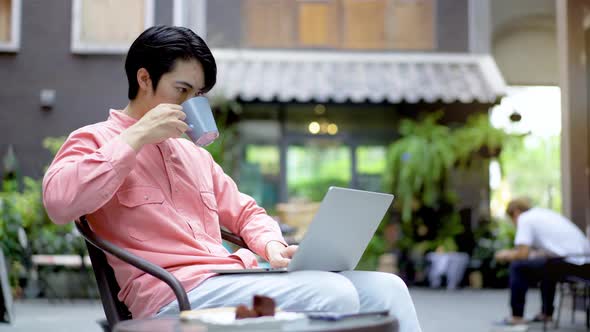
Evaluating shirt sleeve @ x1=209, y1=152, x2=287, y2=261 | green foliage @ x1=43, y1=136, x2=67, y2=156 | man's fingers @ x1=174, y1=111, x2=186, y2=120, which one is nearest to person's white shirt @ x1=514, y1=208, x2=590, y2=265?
shirt sleeve @ x1=209, y1=152, x2=287, y2=261

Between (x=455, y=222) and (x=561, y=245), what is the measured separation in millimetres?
4760

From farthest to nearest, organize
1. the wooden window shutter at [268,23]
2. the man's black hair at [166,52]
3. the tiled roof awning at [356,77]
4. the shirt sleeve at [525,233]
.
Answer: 1. the wooden window shutter at [268,23]
2. the tiled roof awning at [356,77]
3. the shirt sleeve at [525,233]
4. the man's black hair at [166,52]

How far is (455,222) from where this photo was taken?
1148 centimetres

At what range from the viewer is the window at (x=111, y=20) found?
11016 millimetres

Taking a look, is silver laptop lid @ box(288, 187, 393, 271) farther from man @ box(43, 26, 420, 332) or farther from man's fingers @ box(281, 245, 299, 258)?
man's fingers @ box(281, 245, 299, 258)

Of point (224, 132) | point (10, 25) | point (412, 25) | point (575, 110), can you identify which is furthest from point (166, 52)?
point (412, 25)

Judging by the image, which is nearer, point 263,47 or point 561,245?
point 561,245

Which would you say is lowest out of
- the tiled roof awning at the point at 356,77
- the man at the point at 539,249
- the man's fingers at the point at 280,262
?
the man at the point at 539,249

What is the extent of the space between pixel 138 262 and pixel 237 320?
19.5 inches

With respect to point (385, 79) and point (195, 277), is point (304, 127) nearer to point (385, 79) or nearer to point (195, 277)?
point (385, 79)

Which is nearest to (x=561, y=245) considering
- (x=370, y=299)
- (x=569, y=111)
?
(x=569, y=111)

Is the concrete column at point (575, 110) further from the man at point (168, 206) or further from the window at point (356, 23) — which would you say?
the man at point (168, 206)

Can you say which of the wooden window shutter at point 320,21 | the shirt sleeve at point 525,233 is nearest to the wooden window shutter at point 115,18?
the wooden window shutter at point 320,21

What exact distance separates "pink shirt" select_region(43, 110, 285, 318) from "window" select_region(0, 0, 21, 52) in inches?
377
